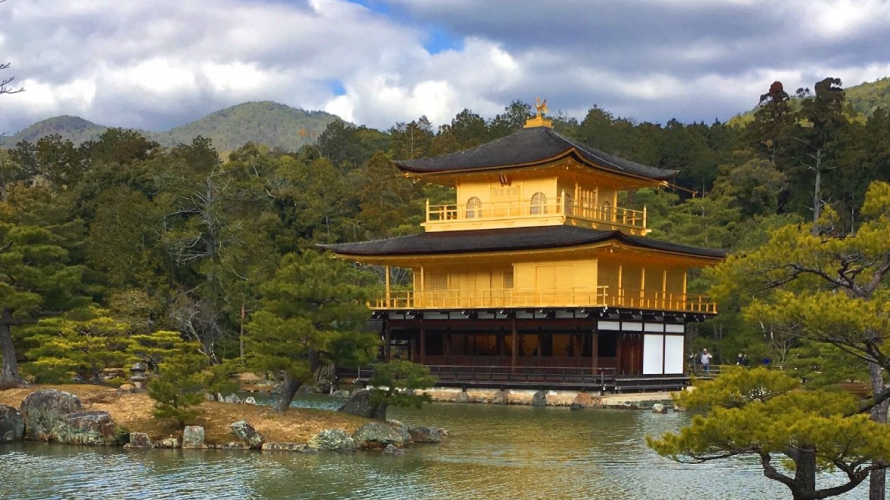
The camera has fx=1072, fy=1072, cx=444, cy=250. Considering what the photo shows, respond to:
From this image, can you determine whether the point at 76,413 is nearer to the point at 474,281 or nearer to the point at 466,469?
the point at 466,469

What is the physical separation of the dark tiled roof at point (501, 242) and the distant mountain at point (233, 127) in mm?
95171

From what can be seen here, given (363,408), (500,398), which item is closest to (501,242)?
(500,398)

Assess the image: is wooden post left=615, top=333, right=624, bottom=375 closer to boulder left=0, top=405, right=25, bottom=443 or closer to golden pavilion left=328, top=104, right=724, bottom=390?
golden pavilion left=328, top=104, right=724, bottom=390

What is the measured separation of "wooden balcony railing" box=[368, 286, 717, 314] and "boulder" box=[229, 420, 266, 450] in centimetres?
1578

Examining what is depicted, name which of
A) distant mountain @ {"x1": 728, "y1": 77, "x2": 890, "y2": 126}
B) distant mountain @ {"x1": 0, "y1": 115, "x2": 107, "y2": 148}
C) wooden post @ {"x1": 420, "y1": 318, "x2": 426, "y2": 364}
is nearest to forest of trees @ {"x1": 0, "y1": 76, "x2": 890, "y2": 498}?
wooden post @ {"x1": 420, "y1": 318, "x2": 426, "y2": 364}

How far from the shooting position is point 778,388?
40.7 ft

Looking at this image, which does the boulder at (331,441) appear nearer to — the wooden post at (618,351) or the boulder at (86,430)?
the boulder at (86,430)

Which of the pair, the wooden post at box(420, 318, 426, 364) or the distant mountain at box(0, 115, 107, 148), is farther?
the distant mountain at box(0, 115, 107, 148)

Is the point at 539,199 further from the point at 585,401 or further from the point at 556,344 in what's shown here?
the point at 585,401

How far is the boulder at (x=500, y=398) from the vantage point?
34.8m

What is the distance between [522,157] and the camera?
128 ft

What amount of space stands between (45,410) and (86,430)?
47.3 inches

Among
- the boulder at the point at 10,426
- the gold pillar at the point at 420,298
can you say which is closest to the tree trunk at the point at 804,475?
the boulder at the point at 10,426

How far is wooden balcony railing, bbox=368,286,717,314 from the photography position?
35156 mm
